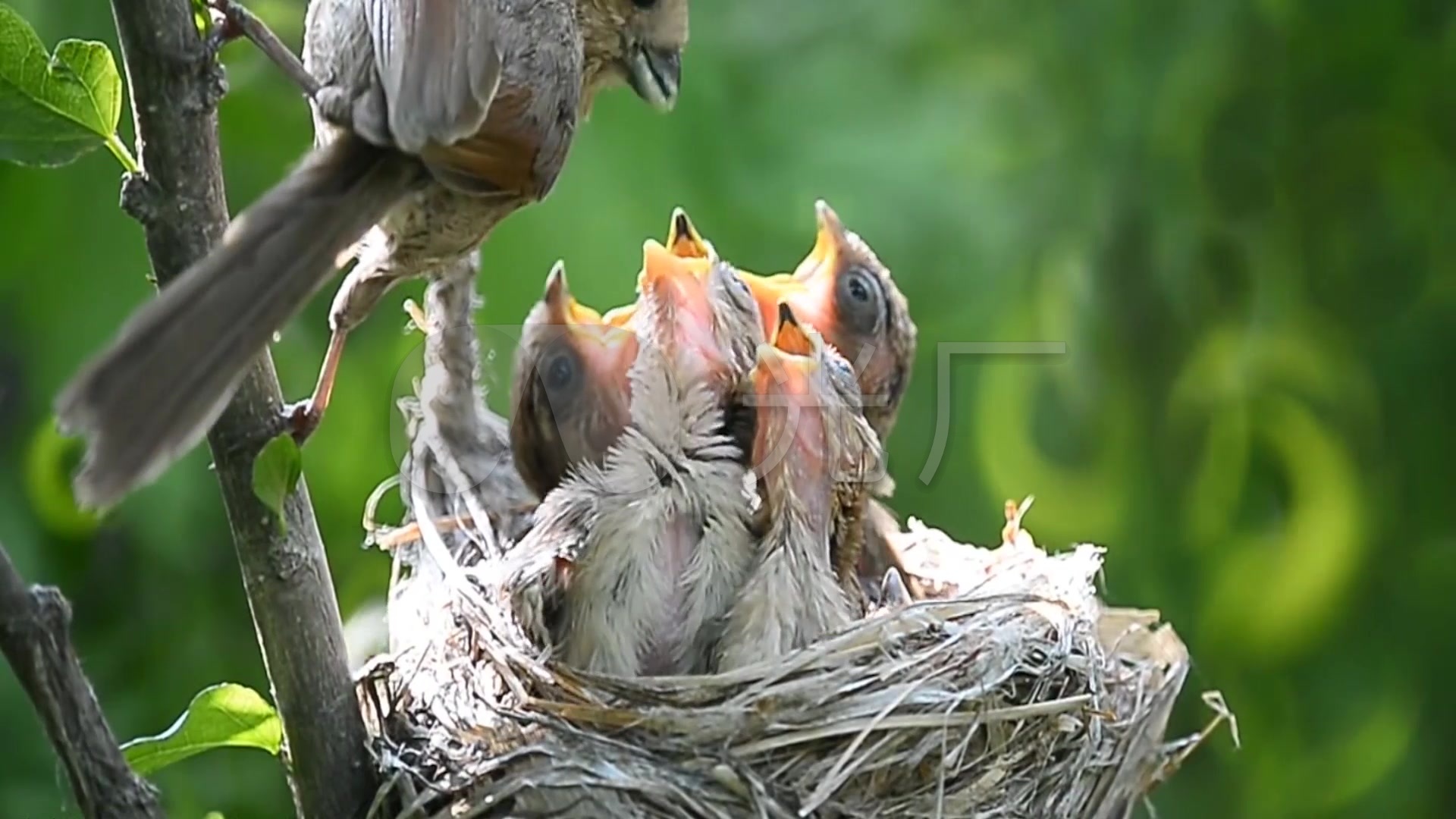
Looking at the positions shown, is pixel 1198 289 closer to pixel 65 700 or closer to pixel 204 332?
pixel 204 332

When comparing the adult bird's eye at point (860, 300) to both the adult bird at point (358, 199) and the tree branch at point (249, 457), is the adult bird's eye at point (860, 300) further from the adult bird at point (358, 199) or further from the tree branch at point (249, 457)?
the tree branch at point (249, 457)

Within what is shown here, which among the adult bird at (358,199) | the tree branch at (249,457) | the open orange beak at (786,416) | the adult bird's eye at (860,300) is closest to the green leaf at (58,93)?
the tree branch at (249,457)

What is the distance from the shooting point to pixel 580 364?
7.63 feet

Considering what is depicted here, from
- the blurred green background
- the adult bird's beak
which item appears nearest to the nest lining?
the adult bird's beak

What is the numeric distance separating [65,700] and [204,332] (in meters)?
0.27

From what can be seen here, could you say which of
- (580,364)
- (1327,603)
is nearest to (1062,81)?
(1327,603)

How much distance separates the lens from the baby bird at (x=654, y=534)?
199 centimetres

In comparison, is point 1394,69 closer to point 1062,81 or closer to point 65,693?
point 1062,81

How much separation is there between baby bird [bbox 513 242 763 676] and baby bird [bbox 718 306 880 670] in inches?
2.0

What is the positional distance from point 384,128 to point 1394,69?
205 centimetres

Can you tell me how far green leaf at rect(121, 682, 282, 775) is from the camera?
1.40 metres

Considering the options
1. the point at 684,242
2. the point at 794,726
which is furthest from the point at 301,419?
the point at 684,242

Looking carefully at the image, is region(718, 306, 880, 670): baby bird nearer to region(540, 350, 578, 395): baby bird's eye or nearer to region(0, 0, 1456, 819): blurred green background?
region(540, 350, 578, 395): baby bird's eye

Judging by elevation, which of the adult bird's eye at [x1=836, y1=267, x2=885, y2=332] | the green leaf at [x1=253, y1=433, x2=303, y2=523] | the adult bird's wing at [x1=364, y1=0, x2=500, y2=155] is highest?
the adult bird's wing at [x1=364, y1=0, x2=500, y2=155]
